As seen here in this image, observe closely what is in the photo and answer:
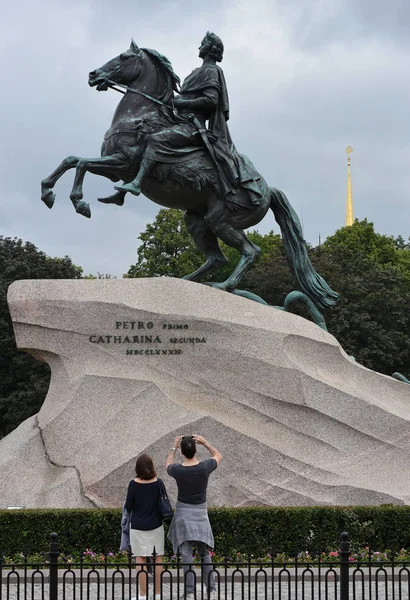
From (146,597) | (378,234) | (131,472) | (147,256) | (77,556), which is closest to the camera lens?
(146,597)

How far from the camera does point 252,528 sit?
36.4 feet

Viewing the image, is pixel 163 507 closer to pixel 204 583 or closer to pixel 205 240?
pixel 204 583

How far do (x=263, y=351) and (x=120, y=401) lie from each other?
2.04 metres

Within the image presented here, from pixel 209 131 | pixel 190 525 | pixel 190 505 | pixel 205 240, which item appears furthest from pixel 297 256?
pixel 190 525

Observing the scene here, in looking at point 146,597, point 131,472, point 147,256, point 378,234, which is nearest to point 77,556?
point 131,472

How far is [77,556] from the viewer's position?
1088 cm

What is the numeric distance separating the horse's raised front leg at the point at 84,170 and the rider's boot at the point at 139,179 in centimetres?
35

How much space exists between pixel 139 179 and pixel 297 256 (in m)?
2.95

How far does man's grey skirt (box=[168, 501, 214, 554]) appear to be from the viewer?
802 cm

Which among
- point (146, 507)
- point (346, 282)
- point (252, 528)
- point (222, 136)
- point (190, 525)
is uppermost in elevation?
point (346, 282)

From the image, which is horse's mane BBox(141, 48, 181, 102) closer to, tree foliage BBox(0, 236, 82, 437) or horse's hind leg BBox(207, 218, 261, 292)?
horse's hind leg BBox(207, 218, 261, 292)

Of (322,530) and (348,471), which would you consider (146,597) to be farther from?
(348,471)

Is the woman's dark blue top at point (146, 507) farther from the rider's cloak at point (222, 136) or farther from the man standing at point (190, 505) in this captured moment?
the rider's cloak at point (222, 136)

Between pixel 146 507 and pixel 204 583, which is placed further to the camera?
pixel 204 583
